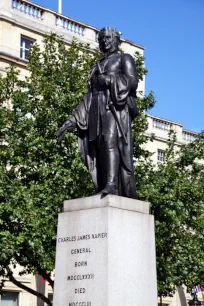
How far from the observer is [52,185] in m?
29.5

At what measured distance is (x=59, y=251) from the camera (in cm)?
1494

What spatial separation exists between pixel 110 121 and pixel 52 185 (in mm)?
14493

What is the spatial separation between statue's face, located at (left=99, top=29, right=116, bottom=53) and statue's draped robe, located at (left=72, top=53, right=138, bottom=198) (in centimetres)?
16

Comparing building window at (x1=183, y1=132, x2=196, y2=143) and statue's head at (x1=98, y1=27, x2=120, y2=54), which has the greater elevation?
building window at (x1=183, y1=132, x2=196, y2=143)

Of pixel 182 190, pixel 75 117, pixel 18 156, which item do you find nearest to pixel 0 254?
pixel 18 156

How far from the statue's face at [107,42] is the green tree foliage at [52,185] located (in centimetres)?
1257

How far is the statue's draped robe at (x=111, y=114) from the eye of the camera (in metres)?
15.2

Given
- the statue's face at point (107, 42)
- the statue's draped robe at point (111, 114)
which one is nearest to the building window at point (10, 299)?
the statue's draped robe at point (111, 114)

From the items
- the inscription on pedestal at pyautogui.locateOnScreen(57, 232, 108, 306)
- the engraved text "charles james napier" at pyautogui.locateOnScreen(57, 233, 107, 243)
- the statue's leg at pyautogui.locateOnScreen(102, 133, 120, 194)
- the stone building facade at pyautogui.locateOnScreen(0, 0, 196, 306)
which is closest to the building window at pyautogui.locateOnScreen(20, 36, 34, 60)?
the stone building facade at pyautogui.locateOnScreen(0, 0, 196, 306)

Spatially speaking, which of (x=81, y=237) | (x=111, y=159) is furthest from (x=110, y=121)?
(x=81, y=237)

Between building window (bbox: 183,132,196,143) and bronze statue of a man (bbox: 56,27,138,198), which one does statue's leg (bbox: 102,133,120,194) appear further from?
building window (bbox: 183,132,196,143)

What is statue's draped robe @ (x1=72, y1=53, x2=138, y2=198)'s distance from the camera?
600 inches

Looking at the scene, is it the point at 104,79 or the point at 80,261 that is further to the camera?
the point at 104,79

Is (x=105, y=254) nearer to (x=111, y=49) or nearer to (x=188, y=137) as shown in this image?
(x=111, y=49)
